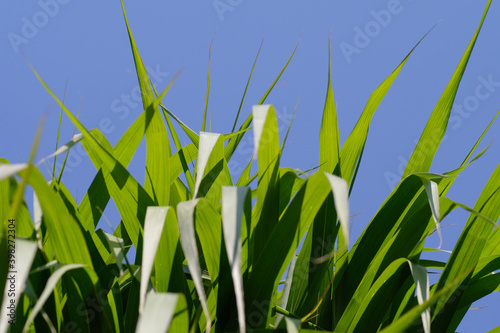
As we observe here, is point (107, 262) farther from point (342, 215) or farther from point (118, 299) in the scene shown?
point (342, 215)

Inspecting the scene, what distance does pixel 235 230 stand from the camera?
13.8 inches

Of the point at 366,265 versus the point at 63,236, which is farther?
the point at 366,265

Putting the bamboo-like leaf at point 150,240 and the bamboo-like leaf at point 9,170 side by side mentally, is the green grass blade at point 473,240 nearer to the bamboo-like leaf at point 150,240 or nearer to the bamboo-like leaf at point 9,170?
the bamboo-like leaf at point 150,240

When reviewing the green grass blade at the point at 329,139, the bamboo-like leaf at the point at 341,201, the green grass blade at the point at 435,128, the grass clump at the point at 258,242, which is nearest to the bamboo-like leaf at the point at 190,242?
the grass clump at the point at 258,242

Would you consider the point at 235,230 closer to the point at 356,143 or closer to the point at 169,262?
the point at 169,262

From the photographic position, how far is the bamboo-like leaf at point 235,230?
32 centimetres

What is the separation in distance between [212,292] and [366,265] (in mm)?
180

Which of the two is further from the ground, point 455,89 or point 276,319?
point 455,89

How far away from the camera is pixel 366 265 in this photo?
573mm

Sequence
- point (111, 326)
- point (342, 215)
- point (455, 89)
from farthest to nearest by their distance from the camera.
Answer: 1. point (455, 89)
2. point (111, 326)
3. point (342, 215)

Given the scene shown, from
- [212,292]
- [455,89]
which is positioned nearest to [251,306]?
[212,292]

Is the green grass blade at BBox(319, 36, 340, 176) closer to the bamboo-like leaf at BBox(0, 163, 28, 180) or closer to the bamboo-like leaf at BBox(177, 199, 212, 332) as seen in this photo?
the bamboo-like leaf at BBox(177, 199, 212, 332)

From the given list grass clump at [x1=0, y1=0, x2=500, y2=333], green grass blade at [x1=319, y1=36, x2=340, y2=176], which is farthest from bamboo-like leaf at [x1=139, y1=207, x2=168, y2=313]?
green grass blade at [x1=319, y1=36, x2=340, y2=176]

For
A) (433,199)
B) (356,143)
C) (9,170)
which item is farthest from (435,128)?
(9,170)
